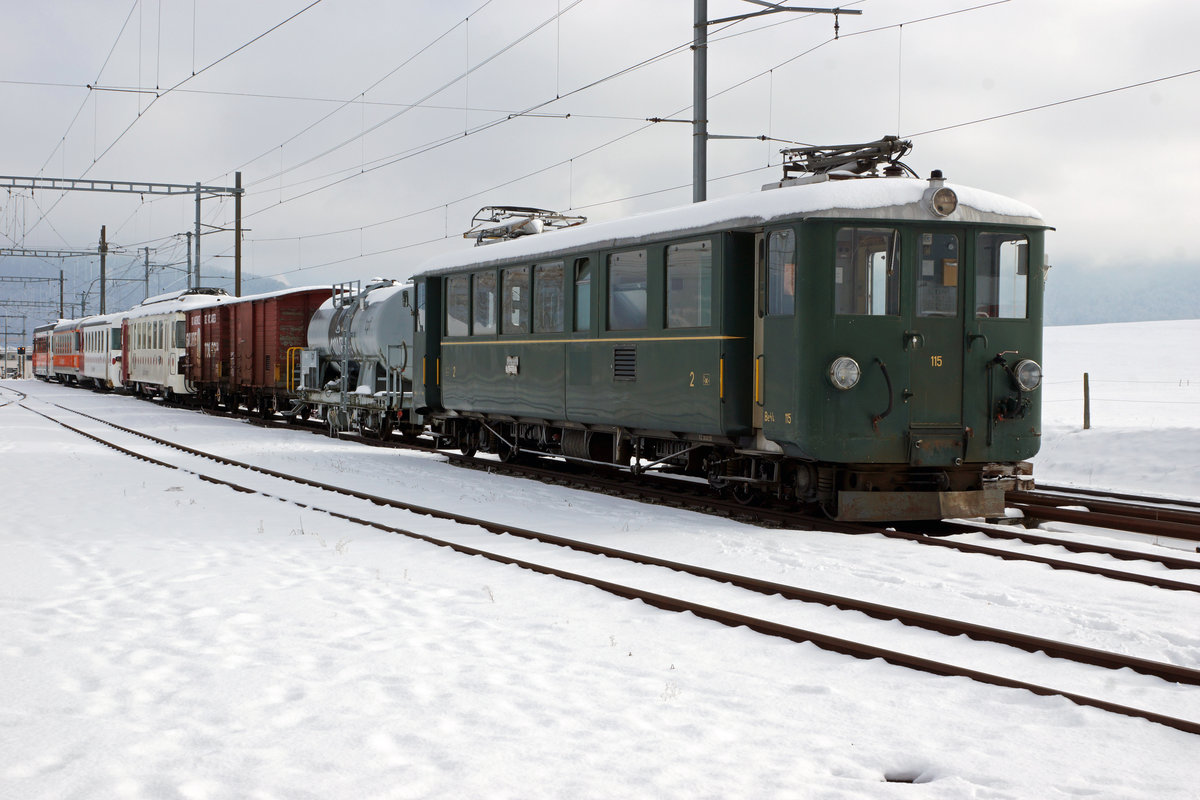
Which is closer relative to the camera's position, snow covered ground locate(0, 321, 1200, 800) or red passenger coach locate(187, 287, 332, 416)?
snow covered ground locate(0, 321, 1200, 800)

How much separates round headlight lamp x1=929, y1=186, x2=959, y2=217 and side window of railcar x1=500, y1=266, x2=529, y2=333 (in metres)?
5.81

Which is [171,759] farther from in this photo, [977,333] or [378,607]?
[977,333]

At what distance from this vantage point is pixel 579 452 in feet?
45.0

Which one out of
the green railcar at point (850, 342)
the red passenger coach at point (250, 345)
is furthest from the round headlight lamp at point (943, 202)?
the red passenger coach at point (250, 345)

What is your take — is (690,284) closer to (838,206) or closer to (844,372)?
(838,206)

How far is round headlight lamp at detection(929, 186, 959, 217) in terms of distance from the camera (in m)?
10.0

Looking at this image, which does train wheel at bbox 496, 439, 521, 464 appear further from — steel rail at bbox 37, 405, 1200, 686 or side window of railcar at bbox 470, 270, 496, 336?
steel rail at bbox 37, 405, 1200, 686

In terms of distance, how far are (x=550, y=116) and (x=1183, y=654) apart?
15.0m

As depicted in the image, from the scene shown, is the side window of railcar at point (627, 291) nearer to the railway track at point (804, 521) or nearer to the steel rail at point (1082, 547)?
the railway track at point (804, 521)

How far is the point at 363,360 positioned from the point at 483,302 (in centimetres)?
680

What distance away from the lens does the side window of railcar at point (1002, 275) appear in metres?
10.3

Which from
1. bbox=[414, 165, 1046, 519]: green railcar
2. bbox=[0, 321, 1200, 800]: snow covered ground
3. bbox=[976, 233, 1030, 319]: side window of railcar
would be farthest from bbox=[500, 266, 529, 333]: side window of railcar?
bbox=[976, 233, 1030, 319]: side window of railcar

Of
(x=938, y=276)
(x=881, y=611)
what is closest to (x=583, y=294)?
(x=938, y=276)

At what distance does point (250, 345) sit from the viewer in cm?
2864
